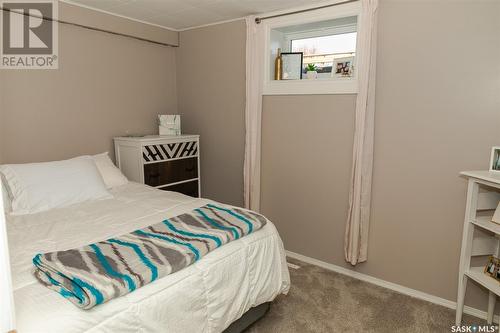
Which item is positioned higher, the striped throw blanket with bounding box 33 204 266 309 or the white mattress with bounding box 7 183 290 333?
the striped throw blanket with bounding box 33 204 266 309

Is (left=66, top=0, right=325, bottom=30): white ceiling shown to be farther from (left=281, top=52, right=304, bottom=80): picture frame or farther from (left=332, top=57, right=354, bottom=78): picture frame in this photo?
(left=332, top=57, right=354, bottom=78): picture frame

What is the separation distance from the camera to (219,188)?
3668 mm

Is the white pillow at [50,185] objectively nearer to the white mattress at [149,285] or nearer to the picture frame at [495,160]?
the white mattress at [149,285]

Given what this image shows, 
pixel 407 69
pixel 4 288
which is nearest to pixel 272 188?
pixel 407 69

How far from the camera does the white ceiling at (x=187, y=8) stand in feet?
9.02

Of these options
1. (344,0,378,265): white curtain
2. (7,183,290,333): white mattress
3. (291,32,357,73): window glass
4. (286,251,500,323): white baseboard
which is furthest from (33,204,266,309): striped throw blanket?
(291,32,357,73): window glass

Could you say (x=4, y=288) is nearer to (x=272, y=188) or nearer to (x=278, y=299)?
(x=278, y=299)

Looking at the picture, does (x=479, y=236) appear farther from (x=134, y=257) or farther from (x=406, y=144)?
(x=134, y=257)

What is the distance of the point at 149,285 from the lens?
4.56ft

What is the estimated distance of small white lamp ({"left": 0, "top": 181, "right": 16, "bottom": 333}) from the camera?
2.50ft

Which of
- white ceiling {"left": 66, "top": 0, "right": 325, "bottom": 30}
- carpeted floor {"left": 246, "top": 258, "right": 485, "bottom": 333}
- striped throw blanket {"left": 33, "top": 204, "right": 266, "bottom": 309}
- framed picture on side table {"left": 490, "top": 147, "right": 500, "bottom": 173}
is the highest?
white ceiling {"left": 66, "top": 0, "right": 325, "bottom": 30}

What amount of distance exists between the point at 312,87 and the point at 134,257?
6.81 feet

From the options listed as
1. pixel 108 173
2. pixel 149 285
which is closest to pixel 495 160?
pixel 149 285

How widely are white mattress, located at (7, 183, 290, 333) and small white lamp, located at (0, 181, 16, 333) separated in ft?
1.22
